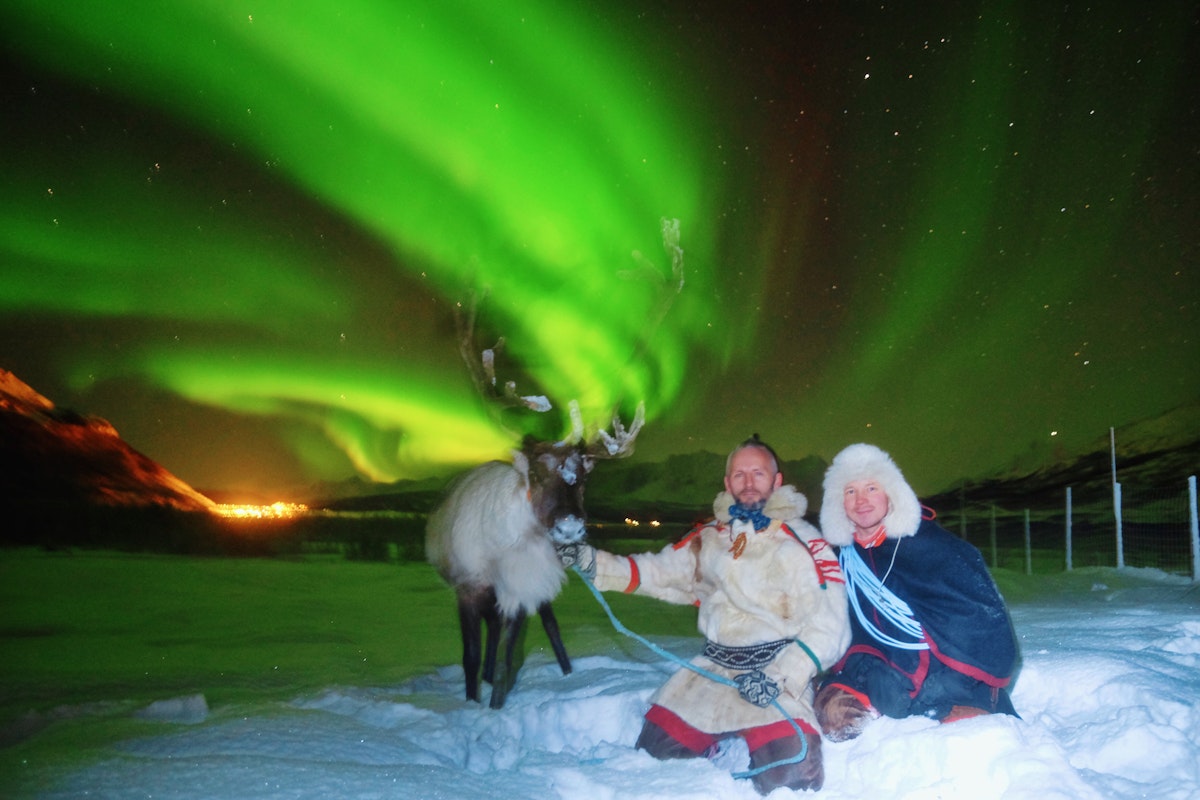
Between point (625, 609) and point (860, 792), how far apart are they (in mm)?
6742

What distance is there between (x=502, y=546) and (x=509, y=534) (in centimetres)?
9

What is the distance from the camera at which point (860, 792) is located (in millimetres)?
2771

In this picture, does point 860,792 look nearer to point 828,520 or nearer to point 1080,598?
point 828,520

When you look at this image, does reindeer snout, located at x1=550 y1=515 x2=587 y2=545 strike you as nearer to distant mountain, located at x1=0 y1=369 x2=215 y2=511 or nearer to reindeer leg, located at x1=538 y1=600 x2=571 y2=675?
reindeer leg, located at x1=538 y1=600 x2=571 y2=675

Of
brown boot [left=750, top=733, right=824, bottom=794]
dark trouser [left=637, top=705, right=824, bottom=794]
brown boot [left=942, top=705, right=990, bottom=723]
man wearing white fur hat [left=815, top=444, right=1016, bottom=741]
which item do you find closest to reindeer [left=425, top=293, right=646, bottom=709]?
dark trouser [left=637, top=705, right=824, bottom=794]

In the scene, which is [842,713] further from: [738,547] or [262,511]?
[262,511]

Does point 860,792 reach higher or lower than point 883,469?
lower

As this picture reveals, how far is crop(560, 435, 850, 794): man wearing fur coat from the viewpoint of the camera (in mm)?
2955

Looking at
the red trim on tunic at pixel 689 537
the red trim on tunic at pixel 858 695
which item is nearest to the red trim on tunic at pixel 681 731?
the red trim on tunic at pixel 858 695

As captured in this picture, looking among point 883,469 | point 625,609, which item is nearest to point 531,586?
point 883,469

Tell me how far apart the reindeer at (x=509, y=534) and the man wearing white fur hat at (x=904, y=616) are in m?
1.64

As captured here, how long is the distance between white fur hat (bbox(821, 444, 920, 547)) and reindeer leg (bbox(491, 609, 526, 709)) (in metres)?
2.09

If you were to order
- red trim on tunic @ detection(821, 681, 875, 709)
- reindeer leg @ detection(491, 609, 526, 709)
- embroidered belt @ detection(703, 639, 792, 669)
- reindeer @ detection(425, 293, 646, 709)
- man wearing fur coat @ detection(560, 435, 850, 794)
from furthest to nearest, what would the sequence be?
reindeer @ detection(425, 293, 646, 709) → reindeer leg @ detection(491, 609, 526, 709) → embroidered belt @ detection(703, 639, 792, 669) → red trim on tunic @ detection(821, 681, 875, 709) → man wearing fur coat @ detection(560, 435, 850, 794)

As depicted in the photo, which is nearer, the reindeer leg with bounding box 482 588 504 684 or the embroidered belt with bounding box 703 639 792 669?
the embroidered belt with bounding box 703 639 792 669
